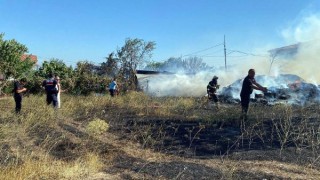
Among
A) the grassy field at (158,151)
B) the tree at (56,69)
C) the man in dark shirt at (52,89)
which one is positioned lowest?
the grassy field at (158,151)

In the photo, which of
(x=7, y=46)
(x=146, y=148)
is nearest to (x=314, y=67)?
(x=7, y=46)

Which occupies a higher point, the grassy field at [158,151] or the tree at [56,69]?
the tree at [56,69]

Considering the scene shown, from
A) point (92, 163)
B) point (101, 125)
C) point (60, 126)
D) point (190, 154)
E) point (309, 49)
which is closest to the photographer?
point (92, 163)

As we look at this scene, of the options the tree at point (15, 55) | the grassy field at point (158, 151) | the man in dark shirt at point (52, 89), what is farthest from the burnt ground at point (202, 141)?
the tree at point (15, 55)

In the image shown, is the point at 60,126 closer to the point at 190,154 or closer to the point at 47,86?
the point at 47,86

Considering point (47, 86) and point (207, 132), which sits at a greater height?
point (47, 86)

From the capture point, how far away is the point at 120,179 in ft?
16.3

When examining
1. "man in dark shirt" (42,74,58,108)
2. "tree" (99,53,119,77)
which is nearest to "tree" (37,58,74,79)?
"tree" (99,53,119,77)

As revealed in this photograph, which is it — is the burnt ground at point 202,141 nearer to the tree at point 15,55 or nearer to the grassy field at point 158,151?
the grassy field at point 158,151

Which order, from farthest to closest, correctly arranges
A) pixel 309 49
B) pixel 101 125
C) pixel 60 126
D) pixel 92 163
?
pixel 309 49, pixel 60 126, pixel 101 125, pixel 92 163

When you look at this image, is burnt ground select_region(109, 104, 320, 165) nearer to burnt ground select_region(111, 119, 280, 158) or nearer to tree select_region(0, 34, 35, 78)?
burnt ground select_region(111, 119, 280, 158)

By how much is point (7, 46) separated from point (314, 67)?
25934mm

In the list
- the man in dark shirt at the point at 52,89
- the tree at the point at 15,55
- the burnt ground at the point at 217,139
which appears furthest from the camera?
the tree at the point at 15,55

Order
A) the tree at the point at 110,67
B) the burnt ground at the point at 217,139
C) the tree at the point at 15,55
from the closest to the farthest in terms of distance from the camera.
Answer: the burnt ground at the point at 217,139, the tree at the point at 15,55, the tree at the point at 110,67
